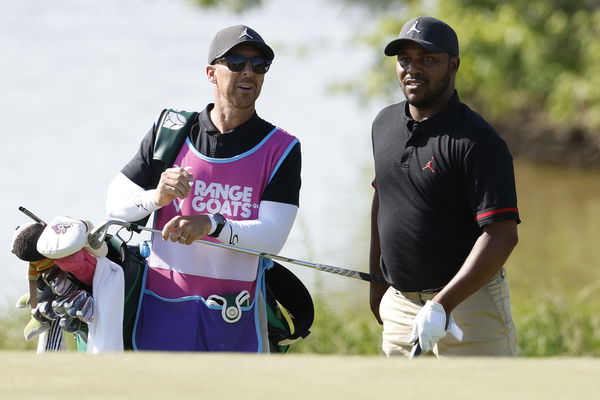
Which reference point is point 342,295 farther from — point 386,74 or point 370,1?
point 370,1

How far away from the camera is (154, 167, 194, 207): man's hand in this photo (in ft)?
Answer: 12.0

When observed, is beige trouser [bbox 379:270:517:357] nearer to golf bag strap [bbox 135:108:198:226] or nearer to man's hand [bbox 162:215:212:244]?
man's hand [bbox 162:215:212:244]

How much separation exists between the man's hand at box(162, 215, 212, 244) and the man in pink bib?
0.15 meters

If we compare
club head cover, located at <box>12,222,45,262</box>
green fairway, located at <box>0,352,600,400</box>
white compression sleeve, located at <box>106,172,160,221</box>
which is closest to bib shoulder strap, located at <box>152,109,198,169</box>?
white compression sleeve, located at <box>106,172,160,221</box>

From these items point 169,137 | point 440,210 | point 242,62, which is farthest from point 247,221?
point 440,210

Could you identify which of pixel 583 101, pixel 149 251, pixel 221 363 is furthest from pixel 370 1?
pixel 221 363

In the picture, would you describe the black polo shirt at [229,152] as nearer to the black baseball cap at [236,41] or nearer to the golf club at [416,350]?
the black baseball cap at [236,41]

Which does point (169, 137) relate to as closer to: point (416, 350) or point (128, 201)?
point (128, 201)

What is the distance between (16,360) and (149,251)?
6.60 feet

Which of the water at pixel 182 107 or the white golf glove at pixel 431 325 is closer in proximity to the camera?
the white golf glove at pixel 431 325

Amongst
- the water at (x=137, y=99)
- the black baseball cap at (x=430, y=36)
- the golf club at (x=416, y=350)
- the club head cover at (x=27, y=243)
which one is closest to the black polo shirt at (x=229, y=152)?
the club head cover at (x=27, y=243)

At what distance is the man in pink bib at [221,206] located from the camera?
3861 millimetres

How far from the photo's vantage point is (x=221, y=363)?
207 cm

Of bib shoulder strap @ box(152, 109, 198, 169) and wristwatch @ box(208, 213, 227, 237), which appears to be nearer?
wristwatch @ box(208, 213, 227, 237)
